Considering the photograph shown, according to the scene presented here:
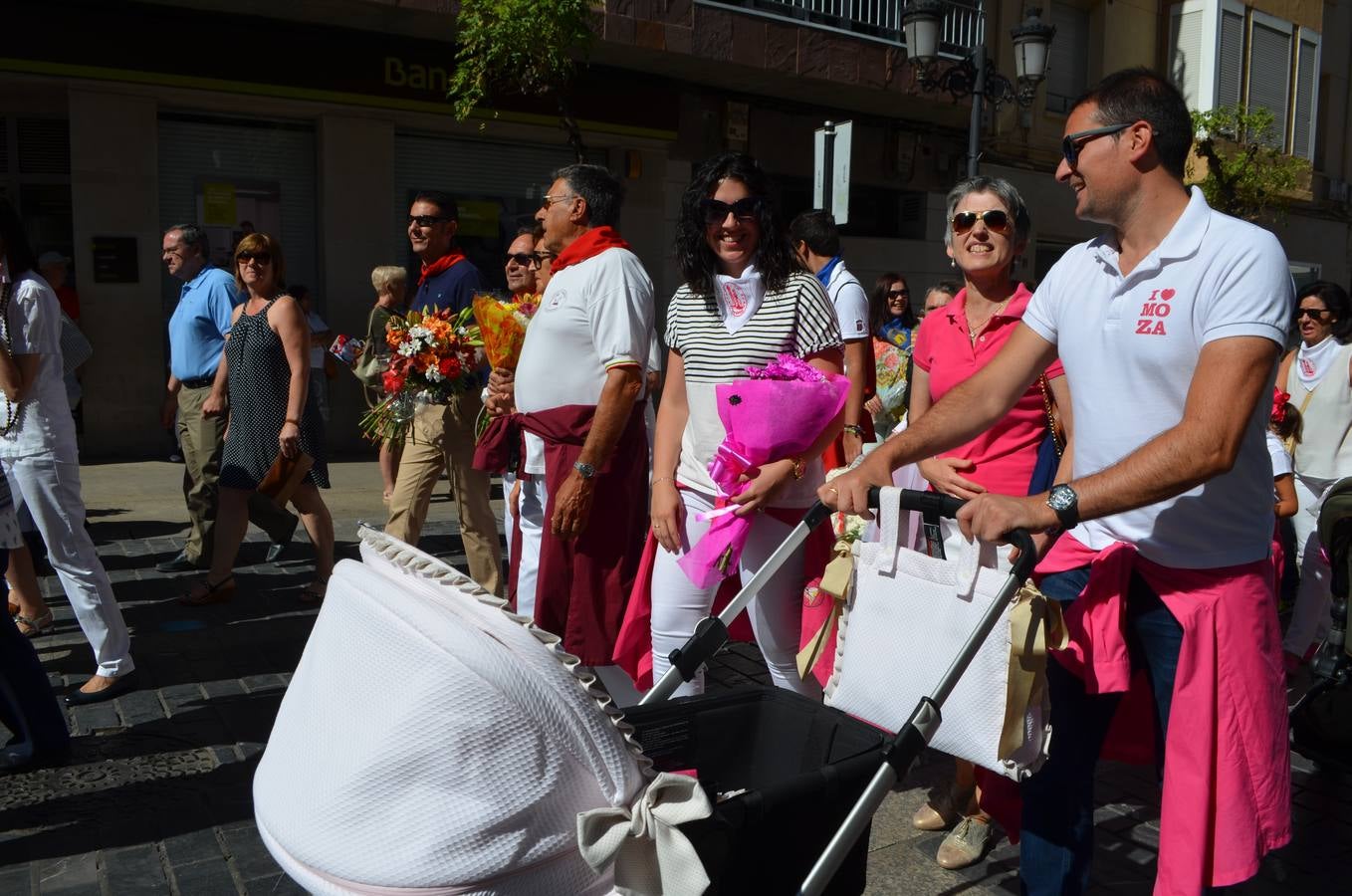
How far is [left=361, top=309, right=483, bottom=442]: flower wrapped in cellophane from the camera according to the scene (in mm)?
6207

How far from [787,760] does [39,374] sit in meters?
3.62

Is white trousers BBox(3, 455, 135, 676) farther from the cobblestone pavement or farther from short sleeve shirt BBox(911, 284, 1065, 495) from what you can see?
short sleeve shirt BBox(911, 284, 1065, 495)

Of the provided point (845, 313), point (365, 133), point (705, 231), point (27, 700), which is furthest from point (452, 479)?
point (365, 133)

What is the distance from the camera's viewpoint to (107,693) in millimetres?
5078

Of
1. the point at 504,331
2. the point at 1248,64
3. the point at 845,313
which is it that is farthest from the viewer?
the point at 1248,64

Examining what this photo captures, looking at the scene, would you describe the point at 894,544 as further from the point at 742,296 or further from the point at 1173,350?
the point at 742,296

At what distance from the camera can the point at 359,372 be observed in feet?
31.5

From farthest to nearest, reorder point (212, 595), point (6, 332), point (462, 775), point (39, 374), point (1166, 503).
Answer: point (212, 595), point (39, 374), point (6, 332), point (1166, 503), point (462, 775)

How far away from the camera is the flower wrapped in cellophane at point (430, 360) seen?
621 centimetres

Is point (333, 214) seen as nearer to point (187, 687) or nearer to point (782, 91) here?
point (782, 91)

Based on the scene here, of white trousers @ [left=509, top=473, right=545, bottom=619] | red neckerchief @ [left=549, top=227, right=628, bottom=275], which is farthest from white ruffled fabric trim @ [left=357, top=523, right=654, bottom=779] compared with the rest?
white trousers @ [left=509, top=473, right=545, bottom=619]

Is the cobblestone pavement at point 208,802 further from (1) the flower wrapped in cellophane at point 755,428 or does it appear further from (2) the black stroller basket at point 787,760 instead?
(1) the flower wrapped in cellophane at point 755,428

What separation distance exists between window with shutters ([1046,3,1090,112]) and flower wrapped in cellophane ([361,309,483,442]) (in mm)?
17008

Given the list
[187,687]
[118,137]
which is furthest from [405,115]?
[187,687]
